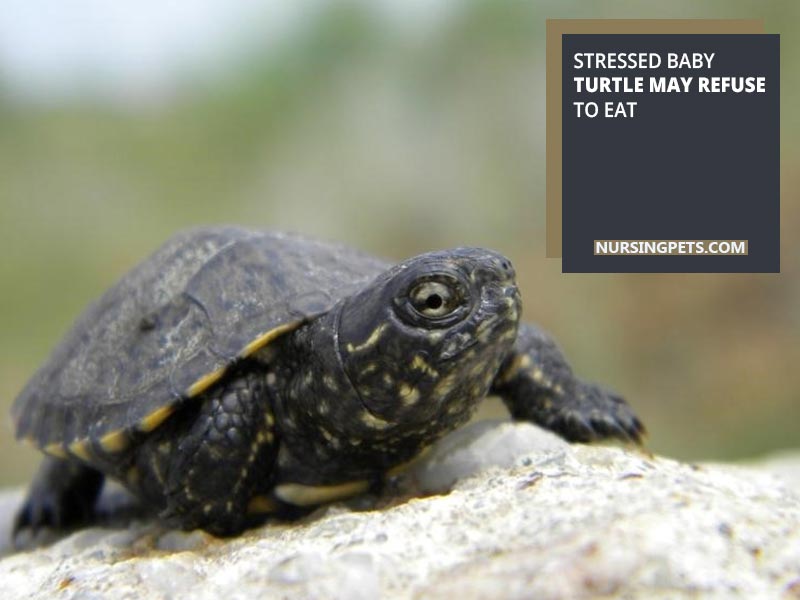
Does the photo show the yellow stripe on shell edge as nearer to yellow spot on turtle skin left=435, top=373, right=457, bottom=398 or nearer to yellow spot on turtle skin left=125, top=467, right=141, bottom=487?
yellow spot on turtle skin left=125, top=467, right=141, bottom=487

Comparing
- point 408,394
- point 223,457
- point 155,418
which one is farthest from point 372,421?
point 155,418

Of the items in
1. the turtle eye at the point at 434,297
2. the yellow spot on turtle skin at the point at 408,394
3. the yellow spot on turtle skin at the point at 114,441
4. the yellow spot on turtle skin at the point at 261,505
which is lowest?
the yellow spot on turtle skin at the point at 261,505

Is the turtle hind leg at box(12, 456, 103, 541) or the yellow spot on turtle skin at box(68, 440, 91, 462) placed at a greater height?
the yellow spot on turtle skin at box(68, 440, 91, 462)

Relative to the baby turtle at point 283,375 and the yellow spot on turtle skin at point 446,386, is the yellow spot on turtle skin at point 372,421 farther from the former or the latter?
the yellow spot on turtle skin at point 446,386

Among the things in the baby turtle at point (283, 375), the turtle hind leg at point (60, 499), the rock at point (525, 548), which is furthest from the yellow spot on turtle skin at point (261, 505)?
the turtle hind leg at point (60, 499)

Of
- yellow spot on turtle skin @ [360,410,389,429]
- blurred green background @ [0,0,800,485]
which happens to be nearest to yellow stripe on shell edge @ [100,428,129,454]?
yellow spot on turtle skin @ [360,410,389,429]

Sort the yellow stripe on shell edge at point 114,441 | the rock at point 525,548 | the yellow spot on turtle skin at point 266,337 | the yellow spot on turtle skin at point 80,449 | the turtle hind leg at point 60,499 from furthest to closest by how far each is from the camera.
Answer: the turtle hind leg at point 60,499 < the yellow spot on turtle skin at point 80,449 < the yellow stripe on shell edge at point 114,441 < the yellow spot on turtle skin at point 266,337 < the rock at point 525,548

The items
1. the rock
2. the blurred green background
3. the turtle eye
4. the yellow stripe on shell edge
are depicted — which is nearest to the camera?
the rock

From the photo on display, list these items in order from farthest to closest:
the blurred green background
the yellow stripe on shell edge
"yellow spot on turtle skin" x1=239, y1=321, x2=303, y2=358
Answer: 1. the blurred green background
2. the yellow stripe on shell edge
3. "yellow spot on turtle skin" x1=239, y1=321, x2=303, y2=358
